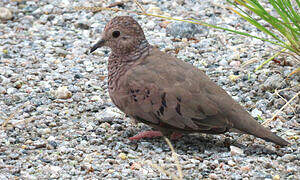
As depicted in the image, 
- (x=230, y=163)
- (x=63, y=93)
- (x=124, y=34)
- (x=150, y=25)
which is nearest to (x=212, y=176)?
(x=230, y=163)

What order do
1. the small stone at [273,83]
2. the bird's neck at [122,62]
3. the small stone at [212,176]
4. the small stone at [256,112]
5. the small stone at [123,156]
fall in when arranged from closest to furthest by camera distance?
the small stone at [212,176]
the small stone at [123,156]
the bird's neck at [122,62]
the small stone at [256,112]
the small stone at [273,83]

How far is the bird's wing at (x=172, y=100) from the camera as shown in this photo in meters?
4.00

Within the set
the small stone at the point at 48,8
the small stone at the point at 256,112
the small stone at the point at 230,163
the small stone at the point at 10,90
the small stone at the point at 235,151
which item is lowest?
the small stone at the point at 10,90

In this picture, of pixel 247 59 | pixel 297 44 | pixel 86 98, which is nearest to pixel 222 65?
pixel 247 59

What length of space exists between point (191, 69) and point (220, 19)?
220 cm

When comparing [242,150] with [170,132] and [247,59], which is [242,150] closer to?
[170,132]

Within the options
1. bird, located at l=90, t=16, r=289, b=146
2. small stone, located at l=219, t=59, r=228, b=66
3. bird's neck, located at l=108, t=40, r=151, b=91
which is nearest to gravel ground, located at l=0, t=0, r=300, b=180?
small stone, located at l=219, t=59, r=228, b=66

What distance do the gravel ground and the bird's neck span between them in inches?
17.8

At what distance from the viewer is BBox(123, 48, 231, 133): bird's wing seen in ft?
13.1

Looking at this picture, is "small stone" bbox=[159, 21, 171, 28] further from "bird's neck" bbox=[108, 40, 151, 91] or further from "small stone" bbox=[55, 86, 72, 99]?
"bird's neck" bbox=[108, 40, 151, 91]

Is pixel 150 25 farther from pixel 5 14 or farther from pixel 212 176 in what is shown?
pixel 212 176

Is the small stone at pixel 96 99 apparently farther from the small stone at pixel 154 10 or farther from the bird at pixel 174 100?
the small stone at pixel 154 10

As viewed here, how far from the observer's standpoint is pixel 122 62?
4.32m

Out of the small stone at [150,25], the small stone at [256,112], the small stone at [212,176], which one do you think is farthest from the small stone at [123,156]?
the small stone at [150,25]
